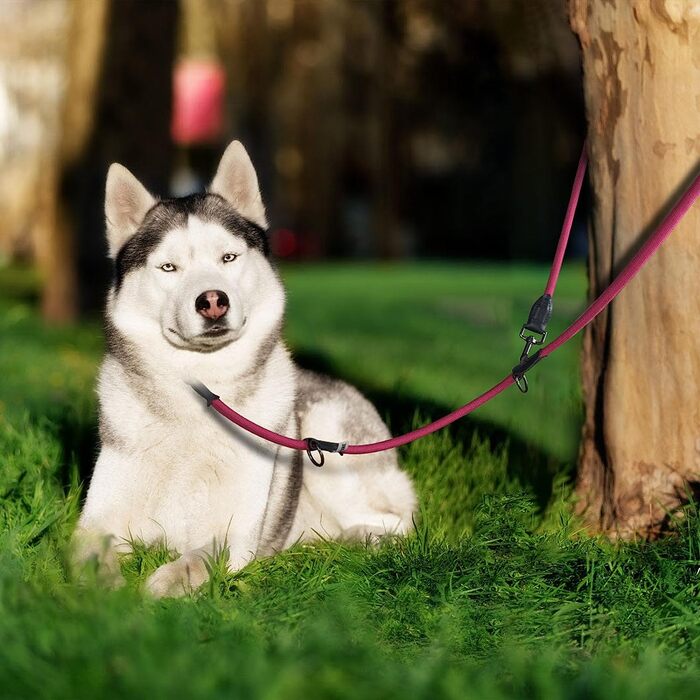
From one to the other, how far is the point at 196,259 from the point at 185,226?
142mm

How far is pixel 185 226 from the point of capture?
3.94m

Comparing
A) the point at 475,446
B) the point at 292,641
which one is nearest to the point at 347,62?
the point at 475,446

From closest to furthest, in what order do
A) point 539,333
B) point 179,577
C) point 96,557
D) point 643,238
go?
point 96,557, point 179,577, point 539,333, point 643,238

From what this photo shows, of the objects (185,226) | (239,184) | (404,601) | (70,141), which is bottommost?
(404,601)

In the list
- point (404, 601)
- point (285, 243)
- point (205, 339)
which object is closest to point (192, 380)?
point (205, 339)

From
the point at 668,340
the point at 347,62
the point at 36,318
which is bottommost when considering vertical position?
the point at 36,318

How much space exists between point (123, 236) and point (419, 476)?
173 cm

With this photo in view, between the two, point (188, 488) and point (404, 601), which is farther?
point (188, 488)

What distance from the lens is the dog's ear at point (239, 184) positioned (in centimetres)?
415

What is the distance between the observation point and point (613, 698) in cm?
253

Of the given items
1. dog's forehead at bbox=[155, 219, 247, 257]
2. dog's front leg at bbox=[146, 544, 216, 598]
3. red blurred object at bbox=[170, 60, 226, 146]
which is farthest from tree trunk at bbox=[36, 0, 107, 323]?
red blurred object at bbox=[170, 60, 226, 146]

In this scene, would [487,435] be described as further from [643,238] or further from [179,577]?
[179,577]

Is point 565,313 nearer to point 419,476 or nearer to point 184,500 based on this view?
point 419,476

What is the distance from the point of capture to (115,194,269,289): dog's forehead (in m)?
3.95
